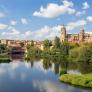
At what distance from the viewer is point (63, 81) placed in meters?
44.7

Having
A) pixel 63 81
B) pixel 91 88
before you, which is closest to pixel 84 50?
pixel 63 81

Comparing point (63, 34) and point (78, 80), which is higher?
point (63, 34)

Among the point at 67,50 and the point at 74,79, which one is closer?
the point at 74,79

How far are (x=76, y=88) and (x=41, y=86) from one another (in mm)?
4814

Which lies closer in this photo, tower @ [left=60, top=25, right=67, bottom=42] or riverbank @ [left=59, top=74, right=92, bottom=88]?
riverbank @ [left=59, top=74, right=92, bottom=88]

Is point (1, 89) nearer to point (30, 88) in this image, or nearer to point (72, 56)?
point (30, 88)

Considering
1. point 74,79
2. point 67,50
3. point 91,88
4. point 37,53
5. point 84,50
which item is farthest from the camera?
point 37,53

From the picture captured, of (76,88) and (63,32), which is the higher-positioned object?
(63,32)

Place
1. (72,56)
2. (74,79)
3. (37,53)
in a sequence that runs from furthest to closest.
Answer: (37,53) < (72,56) < (74,79)

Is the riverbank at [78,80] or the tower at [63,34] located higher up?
the tower at [63,34]

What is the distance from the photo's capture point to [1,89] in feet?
128

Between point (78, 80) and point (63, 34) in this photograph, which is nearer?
point (78, 80)

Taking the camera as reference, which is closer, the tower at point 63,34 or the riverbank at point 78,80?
the riverbank at point 78,80

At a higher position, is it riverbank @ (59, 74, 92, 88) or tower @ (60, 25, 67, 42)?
tower @ (60, 25, 67, 42)
